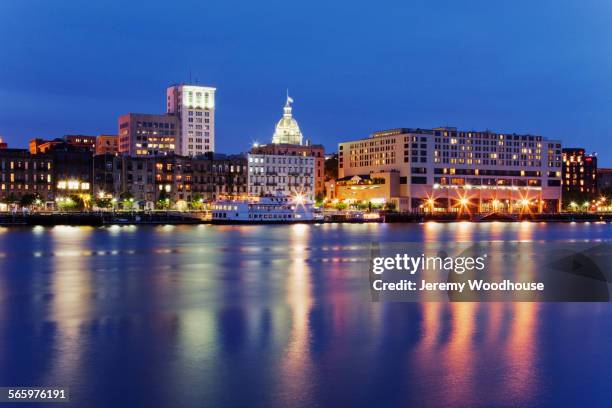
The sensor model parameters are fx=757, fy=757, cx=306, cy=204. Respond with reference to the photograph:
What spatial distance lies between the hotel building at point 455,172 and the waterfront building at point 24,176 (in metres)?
60.3

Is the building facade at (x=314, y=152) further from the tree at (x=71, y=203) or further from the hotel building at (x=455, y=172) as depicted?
the tree at (x=71, y=203)

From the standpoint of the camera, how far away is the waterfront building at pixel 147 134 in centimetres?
17362

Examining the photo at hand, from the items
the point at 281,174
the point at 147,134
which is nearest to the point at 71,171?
the point at 281,174

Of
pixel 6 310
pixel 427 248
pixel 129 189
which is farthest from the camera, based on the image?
pixel 129 189

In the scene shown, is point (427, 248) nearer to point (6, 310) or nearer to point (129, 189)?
point (6, 310)

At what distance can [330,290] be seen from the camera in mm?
34312

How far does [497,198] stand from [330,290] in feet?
405

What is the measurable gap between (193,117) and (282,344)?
562 feet

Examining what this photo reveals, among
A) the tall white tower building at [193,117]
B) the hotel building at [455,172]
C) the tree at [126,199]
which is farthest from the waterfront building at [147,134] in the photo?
the tree at [126,199]

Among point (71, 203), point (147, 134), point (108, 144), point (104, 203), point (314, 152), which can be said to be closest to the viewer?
point (71, 203)

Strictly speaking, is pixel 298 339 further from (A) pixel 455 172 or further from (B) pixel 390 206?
(A) pixel 455 172

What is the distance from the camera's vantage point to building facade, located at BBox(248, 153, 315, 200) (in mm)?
131125

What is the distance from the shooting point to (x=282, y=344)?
73.5ft

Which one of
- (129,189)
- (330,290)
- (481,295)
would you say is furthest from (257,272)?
(129,189)
